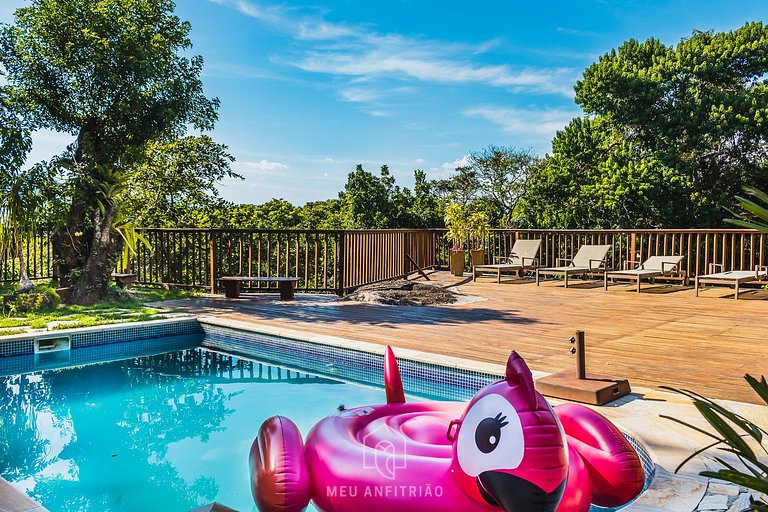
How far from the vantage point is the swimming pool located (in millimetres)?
3244

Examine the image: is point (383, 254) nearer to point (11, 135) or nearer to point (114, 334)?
point (114, 334)

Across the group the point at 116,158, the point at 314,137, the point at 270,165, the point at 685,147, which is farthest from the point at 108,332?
the point at 270,165

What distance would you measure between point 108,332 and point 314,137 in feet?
57.0

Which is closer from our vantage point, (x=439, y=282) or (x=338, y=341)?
(x=338, y=341)

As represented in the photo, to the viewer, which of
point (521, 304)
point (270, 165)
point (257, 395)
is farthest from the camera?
point (270, 165)

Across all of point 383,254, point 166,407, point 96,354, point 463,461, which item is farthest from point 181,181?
point 463,461

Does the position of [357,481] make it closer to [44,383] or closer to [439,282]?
[44,383]

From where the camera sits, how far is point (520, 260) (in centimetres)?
1098

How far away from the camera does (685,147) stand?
14172 mm

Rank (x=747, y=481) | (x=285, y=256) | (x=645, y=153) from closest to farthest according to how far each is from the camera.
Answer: (x=747, y=481)
(x=285, y=256)
(x=645, y=153)

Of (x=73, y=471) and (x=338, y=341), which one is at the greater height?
(x=338, y=341)

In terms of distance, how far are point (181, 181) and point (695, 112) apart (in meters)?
12.3

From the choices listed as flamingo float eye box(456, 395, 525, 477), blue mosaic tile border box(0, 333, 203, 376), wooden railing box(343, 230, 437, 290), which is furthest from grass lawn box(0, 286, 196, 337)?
flamingo float eye box(456, 395, 525, 477)

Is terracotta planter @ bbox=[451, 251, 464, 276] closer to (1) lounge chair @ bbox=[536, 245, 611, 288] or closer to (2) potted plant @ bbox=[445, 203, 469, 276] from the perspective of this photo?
(2) potted plant @ bbox=[445, 203, 469, 276]
